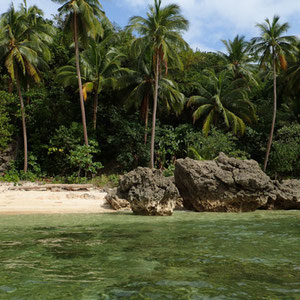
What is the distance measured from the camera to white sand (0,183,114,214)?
39.7 ft

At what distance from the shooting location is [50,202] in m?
13.1

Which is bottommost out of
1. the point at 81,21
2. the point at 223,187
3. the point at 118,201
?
the point at 118,201

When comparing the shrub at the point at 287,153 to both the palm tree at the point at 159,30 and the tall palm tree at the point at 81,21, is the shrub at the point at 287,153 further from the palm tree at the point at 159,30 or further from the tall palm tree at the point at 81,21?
the tall palm tree at the point at 81,21

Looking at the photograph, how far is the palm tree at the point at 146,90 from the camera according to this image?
25594mm

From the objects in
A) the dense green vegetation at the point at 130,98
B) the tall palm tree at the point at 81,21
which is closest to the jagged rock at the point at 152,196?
the dense green vegetation at the point at 130,98

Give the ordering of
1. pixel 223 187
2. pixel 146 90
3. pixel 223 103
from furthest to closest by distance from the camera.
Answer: pixel 223 103, pixel 146 90, pixel 223 187

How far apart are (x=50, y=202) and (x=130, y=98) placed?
14.5 m

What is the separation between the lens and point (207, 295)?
3.54m

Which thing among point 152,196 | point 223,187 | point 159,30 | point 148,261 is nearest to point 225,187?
point 223,187

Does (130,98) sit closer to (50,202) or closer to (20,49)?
(20,49)

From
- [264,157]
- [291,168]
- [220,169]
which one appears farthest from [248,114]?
[220,169]

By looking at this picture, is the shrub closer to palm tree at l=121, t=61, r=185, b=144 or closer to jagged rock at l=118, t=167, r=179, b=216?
palm tree at l=121, t=61, r=185, b=144

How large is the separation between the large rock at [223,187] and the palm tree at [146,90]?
1292 centimetres

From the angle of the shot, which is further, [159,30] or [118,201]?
[159,30]
